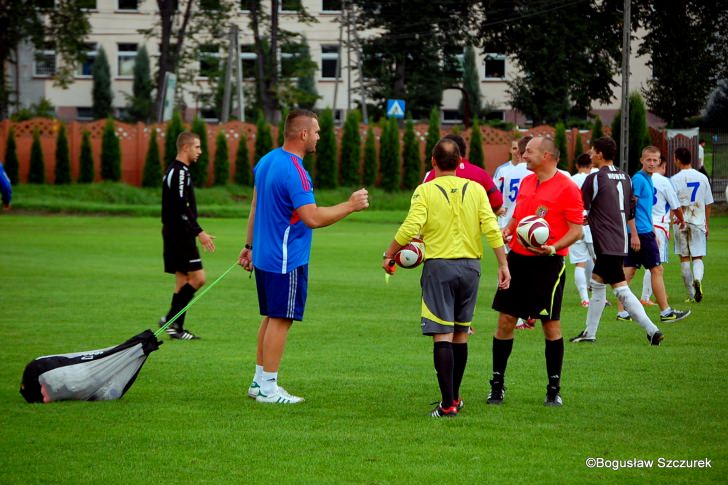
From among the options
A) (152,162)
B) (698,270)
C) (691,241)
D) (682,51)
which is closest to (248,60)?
(152,162)

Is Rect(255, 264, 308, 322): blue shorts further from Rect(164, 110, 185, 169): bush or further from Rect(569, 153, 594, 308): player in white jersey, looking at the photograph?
Rect(164, 110, 185, 169): bush

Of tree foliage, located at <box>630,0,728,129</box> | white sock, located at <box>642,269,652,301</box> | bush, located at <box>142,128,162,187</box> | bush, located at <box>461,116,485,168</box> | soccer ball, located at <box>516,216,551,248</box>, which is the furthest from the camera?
tree foliage, located at <box>630,0,728,129</box>

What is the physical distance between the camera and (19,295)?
1639 cm

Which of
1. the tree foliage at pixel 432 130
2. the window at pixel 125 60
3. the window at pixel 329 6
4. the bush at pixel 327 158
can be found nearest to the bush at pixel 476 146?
the tree foliage at pixel 432 130

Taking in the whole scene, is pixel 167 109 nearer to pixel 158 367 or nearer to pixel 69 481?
pixel 158 367

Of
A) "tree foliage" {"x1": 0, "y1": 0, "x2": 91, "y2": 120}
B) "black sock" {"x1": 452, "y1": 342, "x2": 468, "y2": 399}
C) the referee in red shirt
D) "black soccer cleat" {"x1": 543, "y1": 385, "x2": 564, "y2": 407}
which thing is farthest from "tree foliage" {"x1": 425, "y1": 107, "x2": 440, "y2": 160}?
"black sock" {"x1": 452, "y1": 342, "x2": 468, "y2": 399}

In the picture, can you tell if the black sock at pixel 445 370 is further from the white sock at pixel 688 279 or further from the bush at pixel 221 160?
the bush at pixel 221 160

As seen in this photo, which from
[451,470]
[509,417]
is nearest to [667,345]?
[509,417]

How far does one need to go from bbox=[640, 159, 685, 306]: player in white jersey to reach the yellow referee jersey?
26.3 feet

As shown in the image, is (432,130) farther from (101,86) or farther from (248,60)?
(101,86)

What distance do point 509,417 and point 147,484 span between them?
2855 mm

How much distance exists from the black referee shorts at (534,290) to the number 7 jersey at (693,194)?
28.7 ft

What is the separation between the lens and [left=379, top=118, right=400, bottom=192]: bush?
44469 millimetres

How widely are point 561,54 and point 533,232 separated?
4301cm
